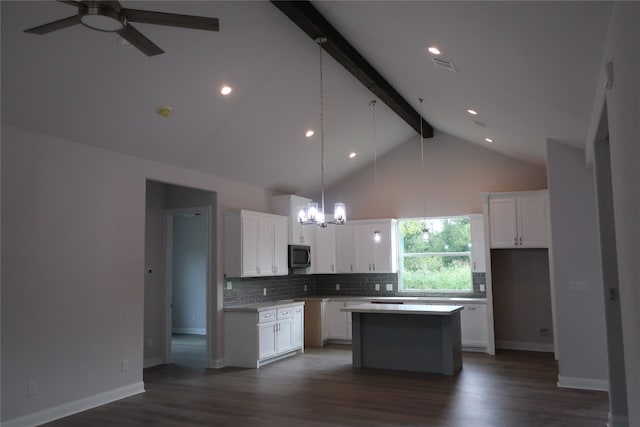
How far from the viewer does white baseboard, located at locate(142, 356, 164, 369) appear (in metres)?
7.68

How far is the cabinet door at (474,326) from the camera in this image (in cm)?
834

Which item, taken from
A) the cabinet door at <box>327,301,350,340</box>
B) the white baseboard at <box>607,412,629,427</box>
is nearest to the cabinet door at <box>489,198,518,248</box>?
the cabinet door at <box>327,301,350,340</box>

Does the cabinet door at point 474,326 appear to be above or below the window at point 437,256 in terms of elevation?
below

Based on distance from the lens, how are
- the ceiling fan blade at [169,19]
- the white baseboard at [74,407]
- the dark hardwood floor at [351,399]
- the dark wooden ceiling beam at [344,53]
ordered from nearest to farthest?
the ceiling fan blade at [169,19]
the white baseboard at [74,407]
the dark hardwood floor at [351,399]
the dark wooden ceiling beam at [344,53]

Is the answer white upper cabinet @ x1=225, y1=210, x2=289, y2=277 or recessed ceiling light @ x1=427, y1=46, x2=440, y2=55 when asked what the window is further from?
recessed ceiling light @ x1=427, y1=46, x2=440, y2=55

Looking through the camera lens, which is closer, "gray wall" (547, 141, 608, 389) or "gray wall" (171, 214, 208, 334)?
"gray wall" (547, 141, 608, 389)

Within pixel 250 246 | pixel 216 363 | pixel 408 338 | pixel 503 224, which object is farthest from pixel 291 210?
pixel 503 224

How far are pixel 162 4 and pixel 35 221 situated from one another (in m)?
2.44

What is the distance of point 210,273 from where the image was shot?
7621 millimetres

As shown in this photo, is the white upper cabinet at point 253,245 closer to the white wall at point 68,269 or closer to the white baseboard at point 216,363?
the white baseboard at point 216,363

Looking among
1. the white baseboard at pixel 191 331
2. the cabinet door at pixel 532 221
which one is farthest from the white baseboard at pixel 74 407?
the cabinet door at pixel 532 221

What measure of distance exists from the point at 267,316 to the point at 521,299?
4339 mm

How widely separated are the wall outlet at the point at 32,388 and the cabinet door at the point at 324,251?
17.7 feet

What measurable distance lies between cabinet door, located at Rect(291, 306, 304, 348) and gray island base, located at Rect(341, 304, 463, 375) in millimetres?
1381
